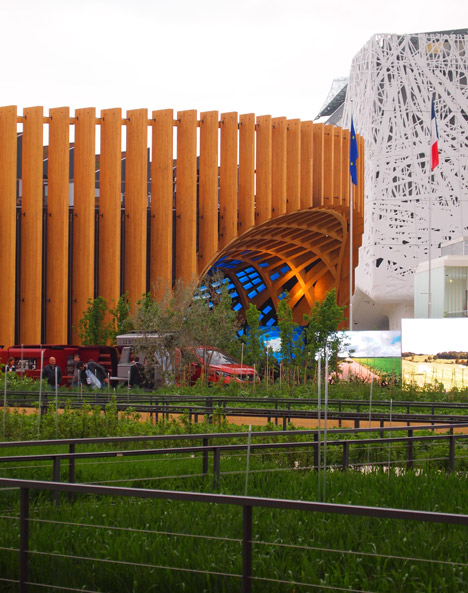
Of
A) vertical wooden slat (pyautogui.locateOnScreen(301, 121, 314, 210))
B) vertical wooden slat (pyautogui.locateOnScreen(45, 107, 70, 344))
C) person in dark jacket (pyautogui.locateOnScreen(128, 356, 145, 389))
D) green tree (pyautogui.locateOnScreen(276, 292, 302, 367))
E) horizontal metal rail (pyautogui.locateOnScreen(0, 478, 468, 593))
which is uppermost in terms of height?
vertical wooden slat (pyautogui.locateOnScreen(301, 121, 314, 210))

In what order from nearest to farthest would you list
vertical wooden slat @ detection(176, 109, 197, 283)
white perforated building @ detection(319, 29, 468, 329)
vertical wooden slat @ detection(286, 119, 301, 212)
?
vertical wooden slat @ detection(176, 109, 197, 283), vertical wooden slat @ detection(286, 119, 301, 212), white perforated building @ detection(319, 29, 468, 329)

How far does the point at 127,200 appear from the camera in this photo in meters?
42.3

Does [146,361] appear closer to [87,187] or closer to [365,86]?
[87,187]

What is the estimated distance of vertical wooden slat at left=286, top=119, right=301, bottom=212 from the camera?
48.6 metres

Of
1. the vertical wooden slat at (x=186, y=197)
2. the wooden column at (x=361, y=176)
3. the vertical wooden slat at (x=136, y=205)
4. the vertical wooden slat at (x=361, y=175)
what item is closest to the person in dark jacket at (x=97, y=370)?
the vertical wooden slat at (x=136, y=205)

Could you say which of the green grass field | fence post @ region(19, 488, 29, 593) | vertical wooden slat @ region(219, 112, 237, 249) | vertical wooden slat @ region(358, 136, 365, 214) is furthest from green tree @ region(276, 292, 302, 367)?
fence post @ region(19, 488, 29, 593)

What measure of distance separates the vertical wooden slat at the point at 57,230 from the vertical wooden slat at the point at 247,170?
31.0ft

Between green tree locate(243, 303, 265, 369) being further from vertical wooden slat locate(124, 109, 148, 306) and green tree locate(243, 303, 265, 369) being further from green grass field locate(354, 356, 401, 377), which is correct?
vertical wooden slat locate(124, 109, 148, 306)

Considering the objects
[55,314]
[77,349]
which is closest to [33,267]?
[55,314]

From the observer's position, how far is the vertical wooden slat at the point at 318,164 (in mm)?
50688

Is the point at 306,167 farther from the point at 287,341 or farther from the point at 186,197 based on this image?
the point at 287,341

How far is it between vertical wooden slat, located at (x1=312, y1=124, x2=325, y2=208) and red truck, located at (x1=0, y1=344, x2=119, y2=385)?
19.1 meters

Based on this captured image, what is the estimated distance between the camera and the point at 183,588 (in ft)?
17.5

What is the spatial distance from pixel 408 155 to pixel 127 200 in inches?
1130
